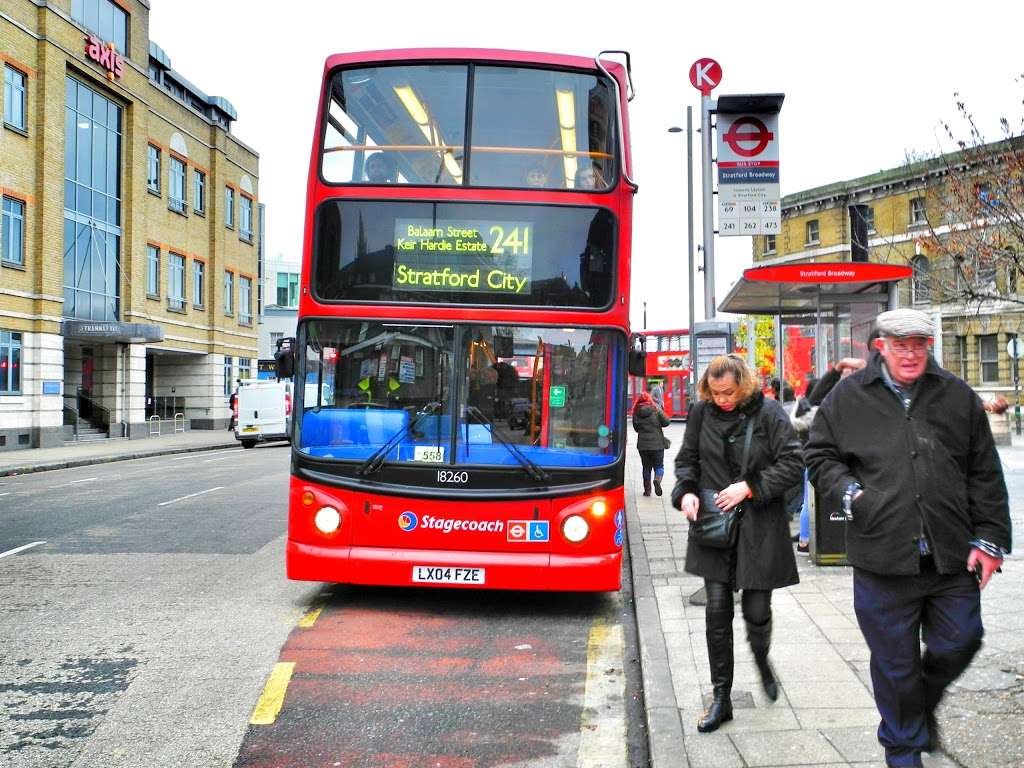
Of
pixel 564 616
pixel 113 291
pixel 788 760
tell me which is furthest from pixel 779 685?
pixel 113 291

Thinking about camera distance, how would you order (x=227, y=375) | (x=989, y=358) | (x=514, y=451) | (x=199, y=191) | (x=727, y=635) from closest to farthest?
(x=727, y=635) → (x=514, y=451) → (x=199, y=191) → (x=989, y=358) → (x=227, y=375)

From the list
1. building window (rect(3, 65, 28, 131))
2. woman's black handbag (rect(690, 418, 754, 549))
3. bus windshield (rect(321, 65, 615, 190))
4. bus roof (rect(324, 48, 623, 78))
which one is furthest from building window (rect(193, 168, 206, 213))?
woman's black handbag (rect(690, 418, 754, 549))

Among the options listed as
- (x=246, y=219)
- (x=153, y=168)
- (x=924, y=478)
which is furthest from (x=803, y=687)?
(x=246, y=219)

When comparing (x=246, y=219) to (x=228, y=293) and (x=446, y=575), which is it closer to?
(x=228, y=293)

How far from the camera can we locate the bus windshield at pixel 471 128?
720cm

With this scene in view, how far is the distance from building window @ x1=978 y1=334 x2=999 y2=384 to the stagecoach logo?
3669cm

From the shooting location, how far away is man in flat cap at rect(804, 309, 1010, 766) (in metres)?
3.57

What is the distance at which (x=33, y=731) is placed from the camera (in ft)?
14.8

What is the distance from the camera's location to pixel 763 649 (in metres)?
4.57

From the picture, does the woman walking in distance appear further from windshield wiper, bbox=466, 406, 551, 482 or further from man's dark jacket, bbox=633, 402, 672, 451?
windshield wiper, bbox=466, 406, 551, 482

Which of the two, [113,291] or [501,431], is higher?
[113,291]

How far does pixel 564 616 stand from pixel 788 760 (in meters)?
3.35

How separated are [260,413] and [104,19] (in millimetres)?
14776

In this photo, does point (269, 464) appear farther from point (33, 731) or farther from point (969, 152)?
point (33, 731)
